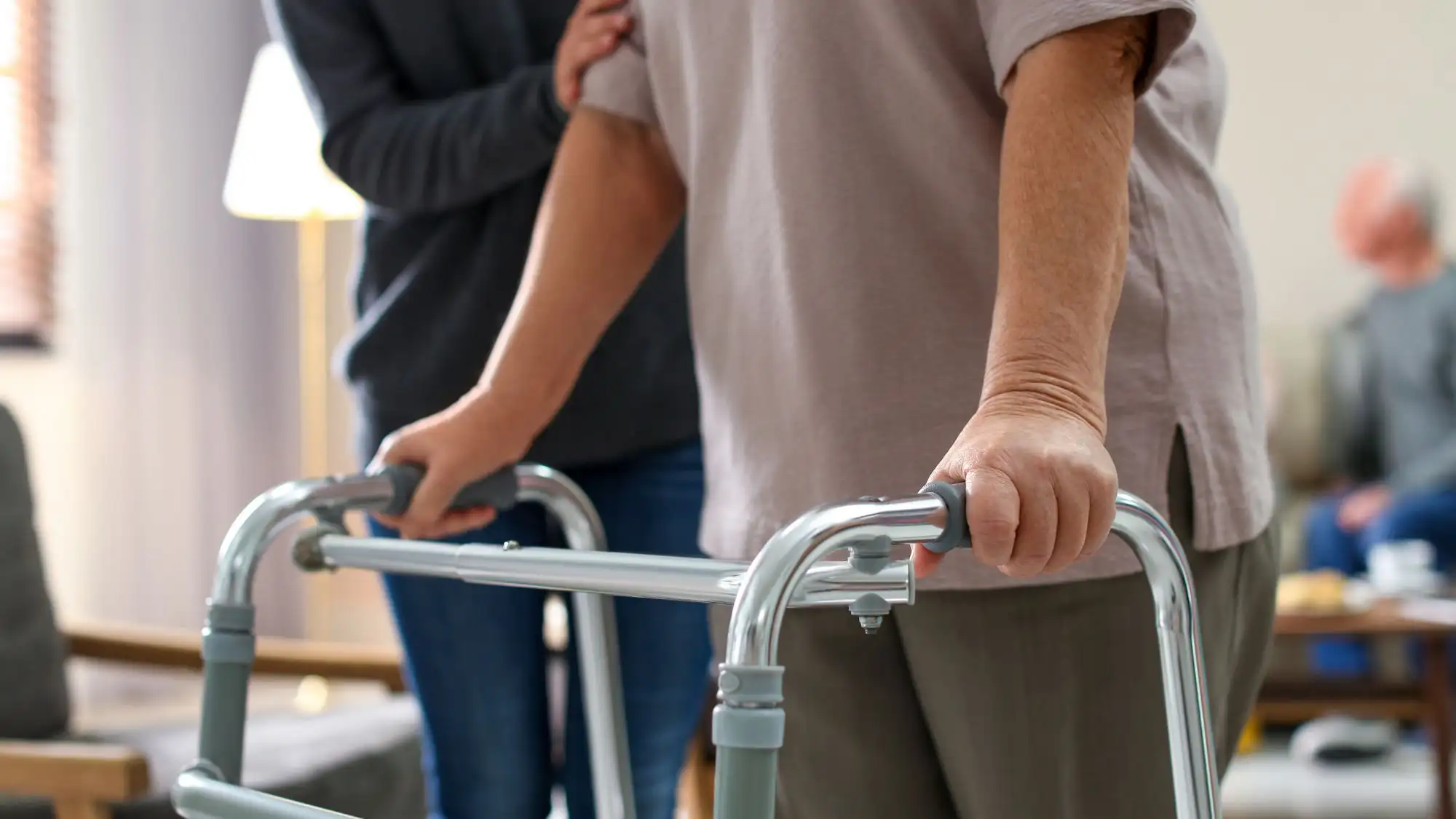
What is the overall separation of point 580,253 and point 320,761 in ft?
3.29

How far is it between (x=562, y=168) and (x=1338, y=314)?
4.07 meters

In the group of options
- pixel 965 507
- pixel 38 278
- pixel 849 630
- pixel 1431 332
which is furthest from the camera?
pixel 1431 332

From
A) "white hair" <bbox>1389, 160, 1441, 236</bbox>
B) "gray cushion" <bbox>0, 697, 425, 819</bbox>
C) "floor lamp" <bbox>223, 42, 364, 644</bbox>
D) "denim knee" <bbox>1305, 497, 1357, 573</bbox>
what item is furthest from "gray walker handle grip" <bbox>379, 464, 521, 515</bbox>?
"white hair" <bbox>1389, 160, 1441, 236</bbox>

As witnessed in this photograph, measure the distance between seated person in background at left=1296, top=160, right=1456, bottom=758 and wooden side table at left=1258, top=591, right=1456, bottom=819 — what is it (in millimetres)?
1020

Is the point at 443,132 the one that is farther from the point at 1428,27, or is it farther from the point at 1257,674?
the point at 1428,27

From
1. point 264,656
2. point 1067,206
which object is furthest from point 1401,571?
point 1067,206

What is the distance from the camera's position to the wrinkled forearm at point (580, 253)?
38.5 inches

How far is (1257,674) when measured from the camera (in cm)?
85

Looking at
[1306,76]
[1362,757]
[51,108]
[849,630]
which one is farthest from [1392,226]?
[849,630]

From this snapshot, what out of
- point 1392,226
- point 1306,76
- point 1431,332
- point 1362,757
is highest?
point 1306,76

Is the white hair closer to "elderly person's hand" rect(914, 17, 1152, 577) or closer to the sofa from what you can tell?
the sofa

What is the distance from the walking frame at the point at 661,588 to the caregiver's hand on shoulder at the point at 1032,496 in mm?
14

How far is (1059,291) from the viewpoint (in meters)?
0.67

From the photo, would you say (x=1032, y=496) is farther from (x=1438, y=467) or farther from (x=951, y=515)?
(x=1438, y=467)
